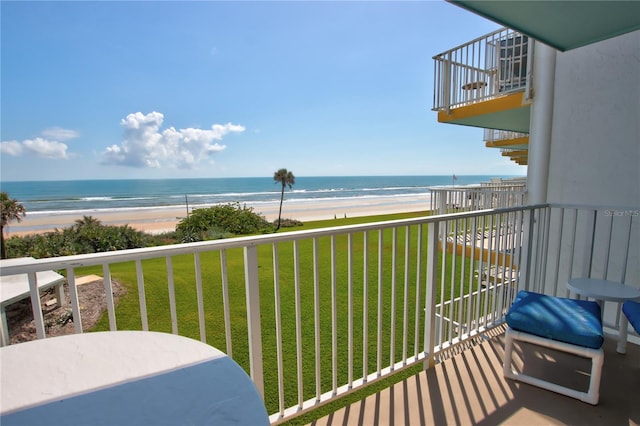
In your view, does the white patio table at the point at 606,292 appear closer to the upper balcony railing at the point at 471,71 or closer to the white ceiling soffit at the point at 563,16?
the white ceiling soffit at the point at 563,16

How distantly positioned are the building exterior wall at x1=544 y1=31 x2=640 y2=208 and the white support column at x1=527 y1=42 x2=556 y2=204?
0.19 feet

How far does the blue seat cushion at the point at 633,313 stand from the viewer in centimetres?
169

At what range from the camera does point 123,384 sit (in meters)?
0.75

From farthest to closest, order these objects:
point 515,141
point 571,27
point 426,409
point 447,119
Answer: point 515,141
point 447,119
point 571,27
point 426,409

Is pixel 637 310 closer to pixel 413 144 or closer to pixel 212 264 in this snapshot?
pixel 212 264

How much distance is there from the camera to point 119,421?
2.09 ft

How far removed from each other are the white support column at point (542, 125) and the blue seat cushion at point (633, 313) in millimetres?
1872

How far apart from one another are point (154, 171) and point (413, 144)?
141ft

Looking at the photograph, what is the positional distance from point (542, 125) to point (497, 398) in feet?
10.2

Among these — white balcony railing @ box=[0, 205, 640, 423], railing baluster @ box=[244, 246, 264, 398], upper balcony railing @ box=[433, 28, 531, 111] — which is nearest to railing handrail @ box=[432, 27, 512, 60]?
upper balcony railing @ box=[433, 28, 531, 111]

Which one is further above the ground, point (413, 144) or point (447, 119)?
point (413, 144)

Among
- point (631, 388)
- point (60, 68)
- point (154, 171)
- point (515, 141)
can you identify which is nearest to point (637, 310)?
point (631, 388)

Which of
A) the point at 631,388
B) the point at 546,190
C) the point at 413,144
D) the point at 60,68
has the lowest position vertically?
the point at 631,388

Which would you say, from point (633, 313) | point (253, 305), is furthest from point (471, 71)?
point (253, 305)
